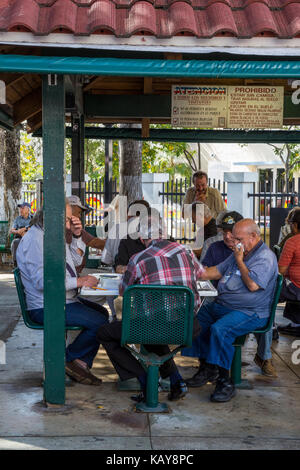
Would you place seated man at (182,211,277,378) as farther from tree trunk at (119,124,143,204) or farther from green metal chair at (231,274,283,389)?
tree trunk at (119,124,143,204)

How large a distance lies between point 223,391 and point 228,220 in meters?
1.54

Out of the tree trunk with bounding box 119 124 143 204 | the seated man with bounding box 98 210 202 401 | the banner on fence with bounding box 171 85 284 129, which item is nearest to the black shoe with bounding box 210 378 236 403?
the seated man with bounding box 98 210 202 401

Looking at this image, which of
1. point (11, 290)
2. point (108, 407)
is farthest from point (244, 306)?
point (11, 290)

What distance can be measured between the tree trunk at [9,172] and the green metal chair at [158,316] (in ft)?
33.5

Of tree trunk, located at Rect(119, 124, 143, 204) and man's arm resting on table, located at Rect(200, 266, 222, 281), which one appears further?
tree trunk, located at Rect(119, 124, 143, 204)

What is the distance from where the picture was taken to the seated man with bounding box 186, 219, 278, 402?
505cm

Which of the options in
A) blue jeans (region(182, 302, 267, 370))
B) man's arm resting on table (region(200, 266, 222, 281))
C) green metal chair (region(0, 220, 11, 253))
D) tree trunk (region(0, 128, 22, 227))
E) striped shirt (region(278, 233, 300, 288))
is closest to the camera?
blue jeans (region(182, 302, 267, 370))

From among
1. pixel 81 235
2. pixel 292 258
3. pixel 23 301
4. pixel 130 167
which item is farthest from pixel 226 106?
pixel 130 167

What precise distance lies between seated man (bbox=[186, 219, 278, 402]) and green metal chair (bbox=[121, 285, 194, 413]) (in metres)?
0.55

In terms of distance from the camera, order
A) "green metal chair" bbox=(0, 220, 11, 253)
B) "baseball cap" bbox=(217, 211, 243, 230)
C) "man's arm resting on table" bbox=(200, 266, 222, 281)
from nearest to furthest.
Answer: "man's arm resting on table" bbox=(200, 266, 222, 281)
"baseball cap" bbox=(217, 211, 243, 230)
"green metal chair" bbox=(0, 220, 11, 253)

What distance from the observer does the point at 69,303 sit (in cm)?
529

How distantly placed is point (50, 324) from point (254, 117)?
4099mm

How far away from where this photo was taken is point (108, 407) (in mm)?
4836
